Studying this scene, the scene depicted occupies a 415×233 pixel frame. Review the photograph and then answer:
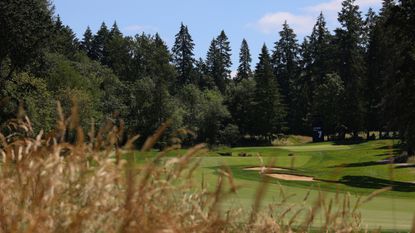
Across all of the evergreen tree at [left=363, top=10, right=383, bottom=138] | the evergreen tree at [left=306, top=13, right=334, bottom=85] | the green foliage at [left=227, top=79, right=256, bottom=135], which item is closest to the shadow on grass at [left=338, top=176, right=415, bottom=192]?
the evergreen tree at [left=363, top=10, right=383, bottom=138]

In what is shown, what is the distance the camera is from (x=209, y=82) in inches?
4715

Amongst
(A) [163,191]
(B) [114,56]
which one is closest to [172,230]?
(A) [163,191]

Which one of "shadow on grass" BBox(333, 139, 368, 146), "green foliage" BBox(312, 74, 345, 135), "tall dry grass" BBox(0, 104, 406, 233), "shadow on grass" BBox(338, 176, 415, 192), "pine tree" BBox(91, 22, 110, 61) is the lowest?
"shadow on grass" BBox(338, 176, 415, 192)

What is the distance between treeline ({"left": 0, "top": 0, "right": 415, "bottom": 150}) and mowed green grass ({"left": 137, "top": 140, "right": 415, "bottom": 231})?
7.90 meters

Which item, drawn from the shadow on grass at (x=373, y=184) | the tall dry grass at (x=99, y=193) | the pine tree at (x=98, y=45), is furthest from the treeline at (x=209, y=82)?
the tall dry grass at (x=99, y=193)

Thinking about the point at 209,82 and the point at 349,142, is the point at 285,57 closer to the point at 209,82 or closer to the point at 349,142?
the point at 209,82

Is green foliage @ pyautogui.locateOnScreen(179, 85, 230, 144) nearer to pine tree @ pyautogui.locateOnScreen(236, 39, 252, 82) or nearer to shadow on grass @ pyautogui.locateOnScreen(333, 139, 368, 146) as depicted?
shadow on grass @ pyautogui.locateOnScreen(333, 139, 368, 146)

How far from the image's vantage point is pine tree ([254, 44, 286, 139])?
3612 inches

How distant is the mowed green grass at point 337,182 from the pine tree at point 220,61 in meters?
66.0

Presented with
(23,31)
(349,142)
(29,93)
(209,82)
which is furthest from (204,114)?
(23,31)

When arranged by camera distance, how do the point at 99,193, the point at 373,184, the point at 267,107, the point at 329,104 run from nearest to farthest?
the point at 99,193 → the point at 373,184 → the point at 329,104 → the point at 267,107

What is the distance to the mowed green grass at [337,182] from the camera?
13.2ft

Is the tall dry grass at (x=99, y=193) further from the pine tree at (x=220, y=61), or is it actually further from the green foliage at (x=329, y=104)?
the pine tree at (x=220, y=61)

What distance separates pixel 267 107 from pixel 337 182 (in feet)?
294
